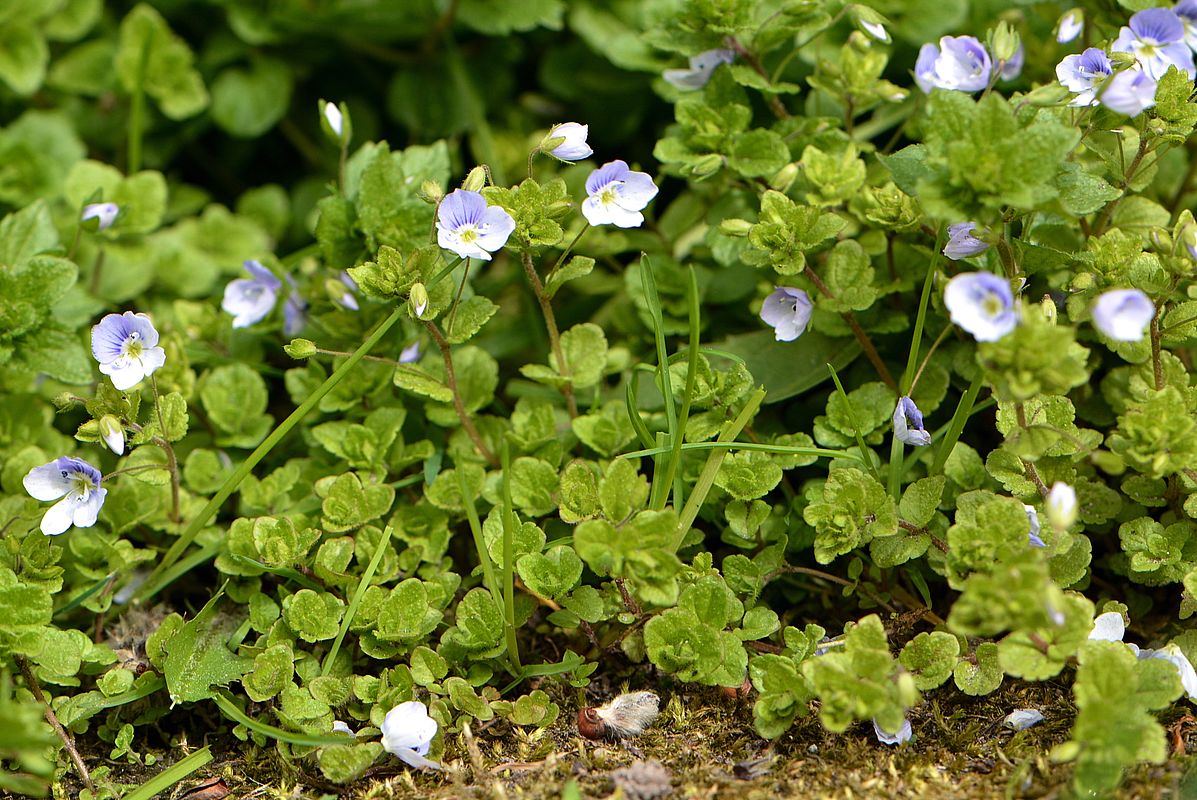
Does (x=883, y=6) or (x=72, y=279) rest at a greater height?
(x=883, y=6)

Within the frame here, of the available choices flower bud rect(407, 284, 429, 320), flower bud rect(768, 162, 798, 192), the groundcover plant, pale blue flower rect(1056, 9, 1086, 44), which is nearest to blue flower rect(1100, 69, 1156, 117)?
the groundcover plant

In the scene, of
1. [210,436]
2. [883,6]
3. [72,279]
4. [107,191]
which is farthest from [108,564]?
[883,6]

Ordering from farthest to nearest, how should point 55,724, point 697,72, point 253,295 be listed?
point 253,295, point 697,72, point 55,724

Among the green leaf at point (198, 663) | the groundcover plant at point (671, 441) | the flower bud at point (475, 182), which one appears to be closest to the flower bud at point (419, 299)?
the groundcover plant at point (671, 441)

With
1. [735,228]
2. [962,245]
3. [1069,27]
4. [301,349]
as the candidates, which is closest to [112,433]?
[301,349]

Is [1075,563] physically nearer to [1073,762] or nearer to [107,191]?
[1073,762]

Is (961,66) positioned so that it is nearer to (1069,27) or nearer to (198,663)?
(1069,27)

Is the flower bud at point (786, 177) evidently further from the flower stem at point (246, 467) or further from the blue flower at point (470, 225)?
the flower stem at point (246, 467)
